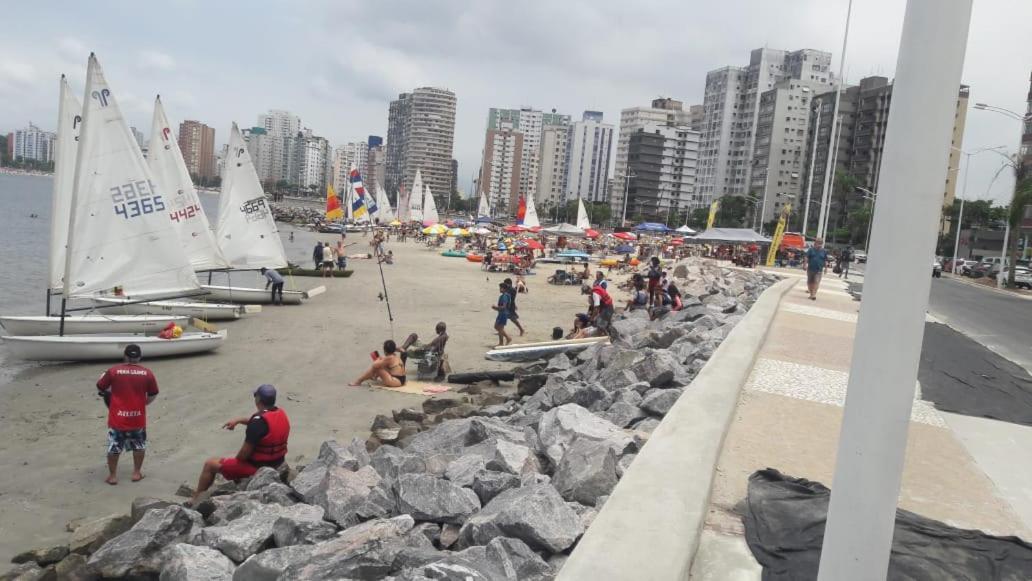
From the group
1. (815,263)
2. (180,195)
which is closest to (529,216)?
(180,195)

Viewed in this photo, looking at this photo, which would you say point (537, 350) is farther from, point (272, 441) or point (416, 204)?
point (416, 204)

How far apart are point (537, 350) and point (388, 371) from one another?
3.42 meters

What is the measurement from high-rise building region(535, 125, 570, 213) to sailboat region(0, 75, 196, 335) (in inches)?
6761

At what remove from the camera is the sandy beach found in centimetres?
765

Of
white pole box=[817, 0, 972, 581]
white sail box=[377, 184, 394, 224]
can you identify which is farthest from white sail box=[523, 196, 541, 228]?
white pole box=[817, 0, 972, 581]

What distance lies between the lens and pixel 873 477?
6.61 feet

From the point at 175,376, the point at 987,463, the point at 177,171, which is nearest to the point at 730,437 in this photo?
the point at 987,463

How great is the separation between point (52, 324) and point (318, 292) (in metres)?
10.2

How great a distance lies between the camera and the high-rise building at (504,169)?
18475cm

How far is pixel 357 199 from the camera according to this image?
3353 centimetres

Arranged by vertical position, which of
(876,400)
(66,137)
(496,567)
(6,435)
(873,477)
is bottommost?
(6,435)

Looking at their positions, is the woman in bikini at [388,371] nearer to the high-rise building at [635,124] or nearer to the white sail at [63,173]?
the white sail at [63,173]

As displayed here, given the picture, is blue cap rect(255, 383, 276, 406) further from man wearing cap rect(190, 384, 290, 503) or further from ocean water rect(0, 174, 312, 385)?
ocean water rect(0, 174, 312, 385)

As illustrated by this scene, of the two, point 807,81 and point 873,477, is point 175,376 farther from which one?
point 807,81
